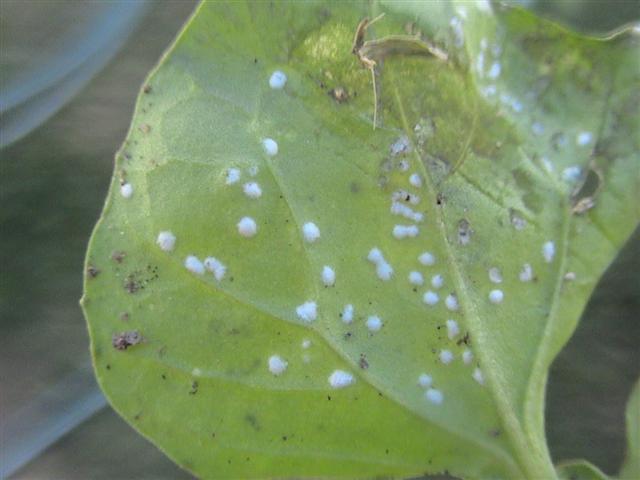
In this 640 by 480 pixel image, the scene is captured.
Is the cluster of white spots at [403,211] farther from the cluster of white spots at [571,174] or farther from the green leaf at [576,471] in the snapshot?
the green leaf at [576,471]

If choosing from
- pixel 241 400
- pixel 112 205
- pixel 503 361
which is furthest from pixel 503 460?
pixel 112 205

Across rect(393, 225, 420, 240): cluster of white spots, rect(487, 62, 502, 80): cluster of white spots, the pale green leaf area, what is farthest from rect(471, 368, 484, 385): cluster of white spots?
rect(487, 62, 502, 80): cluster of white spots

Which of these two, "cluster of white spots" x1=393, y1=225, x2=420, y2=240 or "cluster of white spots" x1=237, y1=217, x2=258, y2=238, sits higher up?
"cluster of white spots" x1=393, y1=225, x2=420, y2=240

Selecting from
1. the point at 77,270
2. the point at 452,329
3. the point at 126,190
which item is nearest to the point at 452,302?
the point at 452,329

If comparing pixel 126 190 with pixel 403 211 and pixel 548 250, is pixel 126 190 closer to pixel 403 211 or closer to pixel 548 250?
pixel 403 211

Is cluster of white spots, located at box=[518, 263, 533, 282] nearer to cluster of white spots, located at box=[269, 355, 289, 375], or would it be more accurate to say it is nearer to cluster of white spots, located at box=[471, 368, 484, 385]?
cluster of white spots, located at box=[471, 368, 484, 385]

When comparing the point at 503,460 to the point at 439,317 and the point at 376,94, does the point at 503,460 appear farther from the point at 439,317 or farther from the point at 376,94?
the point at 376,94
